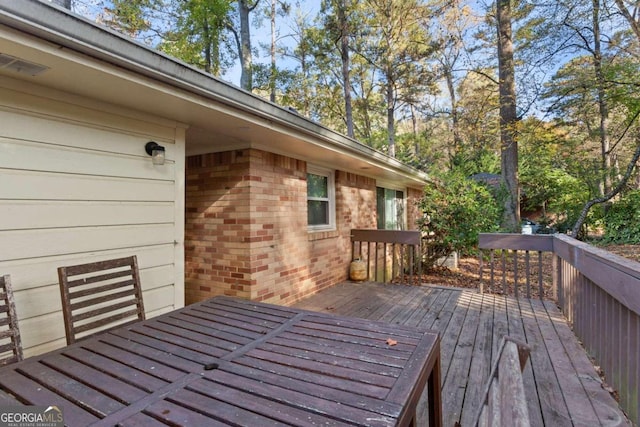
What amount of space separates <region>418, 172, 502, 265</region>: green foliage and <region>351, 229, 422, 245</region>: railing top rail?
175 cm

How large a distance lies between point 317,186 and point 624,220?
39.2 ft

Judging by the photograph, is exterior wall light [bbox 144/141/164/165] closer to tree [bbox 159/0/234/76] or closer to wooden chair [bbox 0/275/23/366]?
wooden chair [bbox 0/275/23/366]

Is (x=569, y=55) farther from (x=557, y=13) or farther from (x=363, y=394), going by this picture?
(x=363, y=394)

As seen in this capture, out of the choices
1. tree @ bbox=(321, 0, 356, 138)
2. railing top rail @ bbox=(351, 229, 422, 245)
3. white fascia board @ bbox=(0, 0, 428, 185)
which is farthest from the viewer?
tree @ bbox=(321, 0, 356, 138)

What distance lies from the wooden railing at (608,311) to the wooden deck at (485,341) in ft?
0.42

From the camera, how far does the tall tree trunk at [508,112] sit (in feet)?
28.7

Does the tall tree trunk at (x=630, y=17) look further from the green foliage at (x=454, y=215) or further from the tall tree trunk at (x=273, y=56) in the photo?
the tall tree trunk at (x=273, y=56)

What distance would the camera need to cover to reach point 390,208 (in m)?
8.23

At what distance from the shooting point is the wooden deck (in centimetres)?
205

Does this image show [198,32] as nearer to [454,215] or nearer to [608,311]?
[454,215]

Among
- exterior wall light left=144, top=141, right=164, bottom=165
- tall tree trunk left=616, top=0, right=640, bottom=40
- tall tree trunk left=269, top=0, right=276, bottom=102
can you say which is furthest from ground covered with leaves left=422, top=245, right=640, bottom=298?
tall tree trunk left=269, top=0, right=276, bottom=102

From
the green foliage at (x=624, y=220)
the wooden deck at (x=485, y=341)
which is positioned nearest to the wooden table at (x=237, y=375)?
the wooden deck at (x=485, y=341)

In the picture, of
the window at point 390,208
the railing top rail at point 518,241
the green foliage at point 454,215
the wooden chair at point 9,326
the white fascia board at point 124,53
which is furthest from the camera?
the window at point 390,208

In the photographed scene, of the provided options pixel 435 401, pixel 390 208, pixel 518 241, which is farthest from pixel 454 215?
pixel 435 401
